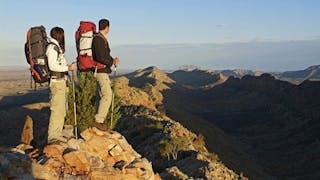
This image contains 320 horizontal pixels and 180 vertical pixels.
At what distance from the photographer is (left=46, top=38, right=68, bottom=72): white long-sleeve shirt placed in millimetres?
11375

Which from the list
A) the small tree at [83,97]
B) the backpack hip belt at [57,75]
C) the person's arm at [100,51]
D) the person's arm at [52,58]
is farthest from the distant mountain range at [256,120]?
the person's arm at [52,58]

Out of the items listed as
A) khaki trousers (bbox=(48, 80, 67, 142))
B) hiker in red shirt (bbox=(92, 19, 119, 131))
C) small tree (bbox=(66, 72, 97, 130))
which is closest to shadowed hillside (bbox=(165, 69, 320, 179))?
small tree (bbox=(66, 72, 97, 130))

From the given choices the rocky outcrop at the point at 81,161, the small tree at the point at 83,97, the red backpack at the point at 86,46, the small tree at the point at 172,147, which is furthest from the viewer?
the small tree at the point at 172,147

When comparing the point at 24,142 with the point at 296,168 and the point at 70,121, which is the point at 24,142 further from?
the point at 296,168

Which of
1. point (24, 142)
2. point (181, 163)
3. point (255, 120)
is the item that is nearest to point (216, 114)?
point (255, 120)

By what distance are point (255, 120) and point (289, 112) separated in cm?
594

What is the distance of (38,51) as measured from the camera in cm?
1140

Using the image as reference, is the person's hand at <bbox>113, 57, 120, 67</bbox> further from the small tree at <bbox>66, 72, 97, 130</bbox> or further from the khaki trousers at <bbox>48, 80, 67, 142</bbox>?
the small tree at <bbox>66, 72, 97, 130</bbox>

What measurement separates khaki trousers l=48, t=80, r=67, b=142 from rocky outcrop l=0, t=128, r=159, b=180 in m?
0.36

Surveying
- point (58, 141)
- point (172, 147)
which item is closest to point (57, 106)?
point (58, 141)

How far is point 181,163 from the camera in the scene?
29.0 m

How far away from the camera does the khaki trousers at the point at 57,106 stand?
1169cm

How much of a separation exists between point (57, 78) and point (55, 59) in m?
0.46

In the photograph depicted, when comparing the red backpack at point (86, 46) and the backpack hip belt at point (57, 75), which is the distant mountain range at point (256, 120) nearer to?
the red backpack at point (86, 46)
